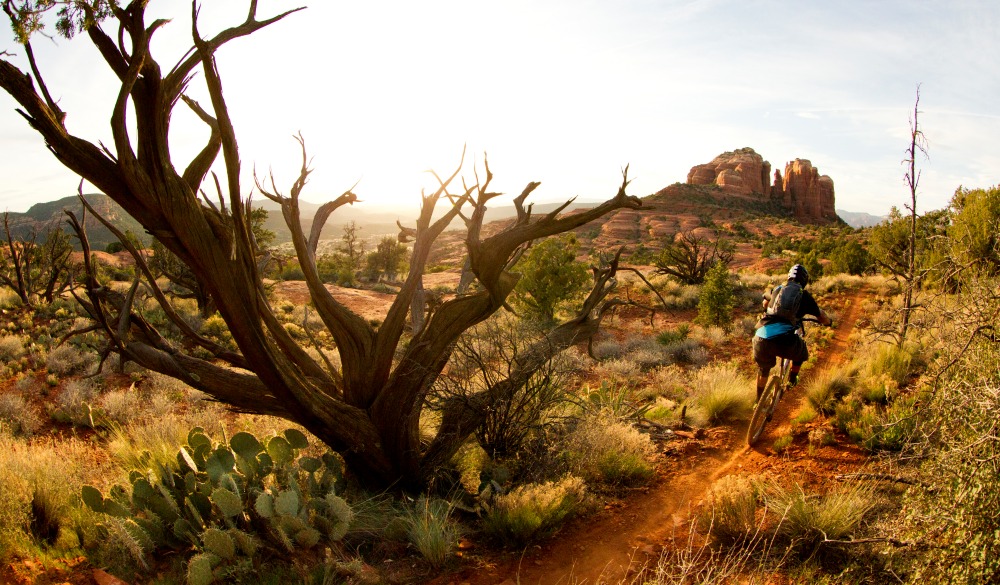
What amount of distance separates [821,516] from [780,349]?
288 cm

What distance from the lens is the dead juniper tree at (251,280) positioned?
10.5 ft

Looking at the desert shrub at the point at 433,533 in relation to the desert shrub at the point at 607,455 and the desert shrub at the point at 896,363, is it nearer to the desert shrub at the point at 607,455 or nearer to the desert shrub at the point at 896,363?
the desert shrub at the point at 607,455

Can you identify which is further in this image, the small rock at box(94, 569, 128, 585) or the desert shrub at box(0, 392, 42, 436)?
the desert shrub at box(0, 392, 42, 436)

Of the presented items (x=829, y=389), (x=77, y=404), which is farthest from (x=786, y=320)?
(x=77, y=404)

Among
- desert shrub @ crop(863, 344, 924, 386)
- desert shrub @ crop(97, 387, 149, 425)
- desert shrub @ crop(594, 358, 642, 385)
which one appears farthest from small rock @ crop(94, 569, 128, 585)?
desert shrub @ crop(863, 344, 924, 386)

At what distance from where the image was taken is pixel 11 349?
425 inches

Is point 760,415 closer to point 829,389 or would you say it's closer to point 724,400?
point 724,400

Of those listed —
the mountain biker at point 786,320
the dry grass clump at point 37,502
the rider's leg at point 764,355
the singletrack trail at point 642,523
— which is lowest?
the singletrack trail at point 642,523

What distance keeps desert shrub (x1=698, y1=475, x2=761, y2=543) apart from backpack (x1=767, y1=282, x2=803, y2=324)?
2.54 metres

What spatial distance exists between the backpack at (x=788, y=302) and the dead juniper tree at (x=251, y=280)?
270 centimetres

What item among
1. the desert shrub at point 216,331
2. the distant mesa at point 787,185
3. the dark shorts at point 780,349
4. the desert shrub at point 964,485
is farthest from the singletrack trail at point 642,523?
the distant mesa at point 787,185

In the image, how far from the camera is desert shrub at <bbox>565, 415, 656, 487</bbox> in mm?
5457

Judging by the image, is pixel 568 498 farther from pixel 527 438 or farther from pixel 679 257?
pixel 679 257

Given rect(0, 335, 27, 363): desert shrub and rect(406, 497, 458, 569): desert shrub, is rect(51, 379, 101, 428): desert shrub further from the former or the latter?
rect(406, 497, 458, 569): desert shrub
